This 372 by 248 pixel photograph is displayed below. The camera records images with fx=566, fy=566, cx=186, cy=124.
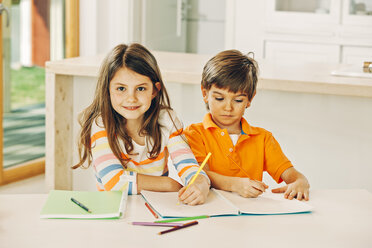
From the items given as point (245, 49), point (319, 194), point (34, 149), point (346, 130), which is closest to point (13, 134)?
point (34, 149)

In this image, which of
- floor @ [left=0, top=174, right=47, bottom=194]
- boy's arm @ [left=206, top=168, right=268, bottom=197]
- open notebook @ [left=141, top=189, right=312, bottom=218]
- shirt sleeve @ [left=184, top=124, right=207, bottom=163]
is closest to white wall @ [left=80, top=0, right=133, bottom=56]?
floor @ [left=0, top=174, right=47, bottom=194]

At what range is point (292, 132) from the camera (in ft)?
7.74

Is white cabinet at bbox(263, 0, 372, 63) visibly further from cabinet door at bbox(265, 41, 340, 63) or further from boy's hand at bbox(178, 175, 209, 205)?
boy's hand at bbox(178, 175, 209, 205)

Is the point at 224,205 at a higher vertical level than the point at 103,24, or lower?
lower

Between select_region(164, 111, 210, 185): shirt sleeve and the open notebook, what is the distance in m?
0.09

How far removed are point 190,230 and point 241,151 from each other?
1.85 ft

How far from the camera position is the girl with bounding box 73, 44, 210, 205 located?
1.51 meters

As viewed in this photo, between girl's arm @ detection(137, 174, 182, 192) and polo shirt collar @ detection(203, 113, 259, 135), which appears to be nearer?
girl's arm @ detection(137, 174, 182, 192)

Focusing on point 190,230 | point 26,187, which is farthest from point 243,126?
point 26,187

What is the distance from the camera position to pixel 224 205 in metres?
1.35

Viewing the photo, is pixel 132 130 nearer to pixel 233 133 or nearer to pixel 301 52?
pixel 233 133

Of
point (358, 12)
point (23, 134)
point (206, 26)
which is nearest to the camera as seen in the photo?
point (23, 134)

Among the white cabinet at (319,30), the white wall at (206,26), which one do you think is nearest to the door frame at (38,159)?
the white cabinet at (319,30)

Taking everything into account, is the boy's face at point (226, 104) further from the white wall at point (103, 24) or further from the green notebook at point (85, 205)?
the white wall at point (103, 24)
